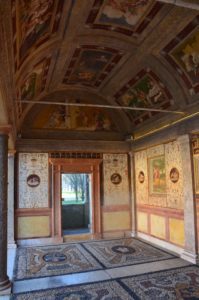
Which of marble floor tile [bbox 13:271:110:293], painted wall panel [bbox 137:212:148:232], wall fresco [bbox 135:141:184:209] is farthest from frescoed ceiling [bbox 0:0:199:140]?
marble floor tile [bbox 13:271:110:293]

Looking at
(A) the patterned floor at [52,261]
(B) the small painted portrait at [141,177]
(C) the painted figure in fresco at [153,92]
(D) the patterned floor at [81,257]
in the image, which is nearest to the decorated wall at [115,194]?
(B) the small painted portrait at [141,177]

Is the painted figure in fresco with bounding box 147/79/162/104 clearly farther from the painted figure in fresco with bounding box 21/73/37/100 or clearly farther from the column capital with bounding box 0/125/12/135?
the column capital with bounding box 0/125/12/135

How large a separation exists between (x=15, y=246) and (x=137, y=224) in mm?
4258

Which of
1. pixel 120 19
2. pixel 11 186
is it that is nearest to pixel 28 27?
pixel 120 19

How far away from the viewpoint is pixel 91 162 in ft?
32.4

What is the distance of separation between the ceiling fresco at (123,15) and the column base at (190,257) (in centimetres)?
529

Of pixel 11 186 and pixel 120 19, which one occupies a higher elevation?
pixel 120 19

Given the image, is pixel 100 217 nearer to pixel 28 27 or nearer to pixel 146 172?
pixel 146 172

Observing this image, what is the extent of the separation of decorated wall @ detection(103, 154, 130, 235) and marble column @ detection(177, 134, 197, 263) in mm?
3321

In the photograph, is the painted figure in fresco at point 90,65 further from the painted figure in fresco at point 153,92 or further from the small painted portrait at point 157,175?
the small painted portrait at point 157,175

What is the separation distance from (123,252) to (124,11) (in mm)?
6016

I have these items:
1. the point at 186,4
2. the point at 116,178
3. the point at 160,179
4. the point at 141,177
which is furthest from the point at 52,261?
the point at 186,4

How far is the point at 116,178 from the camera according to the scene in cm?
1015

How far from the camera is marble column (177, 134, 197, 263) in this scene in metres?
6.69
